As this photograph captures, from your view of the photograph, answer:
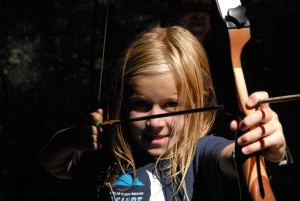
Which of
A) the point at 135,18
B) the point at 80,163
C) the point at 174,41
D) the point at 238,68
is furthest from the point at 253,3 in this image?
the point at 238,68

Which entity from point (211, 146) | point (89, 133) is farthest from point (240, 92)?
point (89, 133)

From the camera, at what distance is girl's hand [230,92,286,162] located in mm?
912

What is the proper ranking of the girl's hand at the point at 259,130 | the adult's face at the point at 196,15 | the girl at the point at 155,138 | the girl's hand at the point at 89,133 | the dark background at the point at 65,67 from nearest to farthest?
the girl's hand at the point at 259,130, the girl at the point at 155,138, the girl's hand at the point at 89,133, the adult's face at the point at 196,15, the dark background at the point at 65,67

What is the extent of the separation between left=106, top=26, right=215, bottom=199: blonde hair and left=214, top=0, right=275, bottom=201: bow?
27cm

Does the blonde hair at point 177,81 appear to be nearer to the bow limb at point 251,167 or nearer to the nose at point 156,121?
the nose at point 156,121

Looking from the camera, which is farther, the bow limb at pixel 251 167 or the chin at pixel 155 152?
the chin at pixel 155 152

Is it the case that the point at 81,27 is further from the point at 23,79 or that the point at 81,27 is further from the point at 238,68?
the point at 238,68

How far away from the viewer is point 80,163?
1.52 meters

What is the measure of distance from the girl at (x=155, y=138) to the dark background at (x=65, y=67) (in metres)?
0.96

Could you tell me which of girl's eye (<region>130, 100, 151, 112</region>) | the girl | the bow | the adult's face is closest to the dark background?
the adult's face

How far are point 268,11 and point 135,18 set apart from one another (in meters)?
1.13

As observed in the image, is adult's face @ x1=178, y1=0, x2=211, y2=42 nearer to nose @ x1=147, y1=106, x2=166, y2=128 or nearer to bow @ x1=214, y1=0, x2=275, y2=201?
nose @ x1=147, y1=106, x2=166, y2=128

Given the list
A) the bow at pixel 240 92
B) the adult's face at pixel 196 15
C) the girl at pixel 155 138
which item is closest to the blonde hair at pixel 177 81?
the girl at pixel 155 138

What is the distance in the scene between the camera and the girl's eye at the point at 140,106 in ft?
4.32
